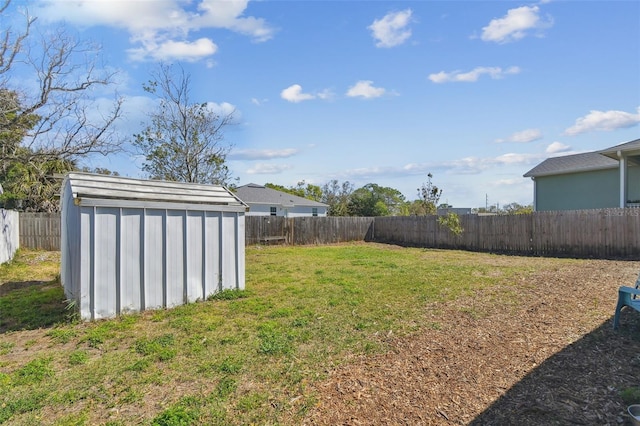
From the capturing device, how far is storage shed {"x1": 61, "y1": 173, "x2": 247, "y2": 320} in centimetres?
517

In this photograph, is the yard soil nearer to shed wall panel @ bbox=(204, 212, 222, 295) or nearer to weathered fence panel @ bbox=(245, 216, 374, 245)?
shed wall panel @ bbox=(204, 212, 222, 295)

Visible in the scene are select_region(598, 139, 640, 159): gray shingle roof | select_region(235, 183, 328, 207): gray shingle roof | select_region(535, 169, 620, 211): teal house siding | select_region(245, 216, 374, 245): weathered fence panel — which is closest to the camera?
select_region(598, 139, 640, 159): gray shingle roof

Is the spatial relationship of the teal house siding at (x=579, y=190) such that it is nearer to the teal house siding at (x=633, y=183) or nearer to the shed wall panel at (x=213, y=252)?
the teal house siding at (x=633, y=183)

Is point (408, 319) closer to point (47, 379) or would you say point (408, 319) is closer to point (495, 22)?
point (47, 379)

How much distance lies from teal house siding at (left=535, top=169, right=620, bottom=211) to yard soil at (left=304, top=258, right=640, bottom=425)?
14699 mm

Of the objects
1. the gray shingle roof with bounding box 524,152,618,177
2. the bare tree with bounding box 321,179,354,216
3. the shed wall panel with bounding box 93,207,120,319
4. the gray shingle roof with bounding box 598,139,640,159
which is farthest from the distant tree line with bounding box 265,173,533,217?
the shed wall panel with bounding box 93,207,120,319

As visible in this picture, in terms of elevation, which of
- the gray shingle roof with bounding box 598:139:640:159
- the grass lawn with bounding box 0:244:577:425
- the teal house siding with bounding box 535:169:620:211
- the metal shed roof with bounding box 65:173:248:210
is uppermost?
the gray shingle roof with bounding box 598:139:640:159

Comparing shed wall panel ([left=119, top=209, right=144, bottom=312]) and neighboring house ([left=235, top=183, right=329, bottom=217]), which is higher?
neighboring house ([left=235, top=183, right=329, bottom=217])

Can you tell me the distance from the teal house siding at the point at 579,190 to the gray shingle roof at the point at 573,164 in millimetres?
424

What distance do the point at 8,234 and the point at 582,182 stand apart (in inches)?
958

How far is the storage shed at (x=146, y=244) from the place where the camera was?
203 inches

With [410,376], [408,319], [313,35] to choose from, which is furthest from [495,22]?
[410,376]

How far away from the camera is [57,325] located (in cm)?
493

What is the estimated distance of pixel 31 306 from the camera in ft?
19.6
